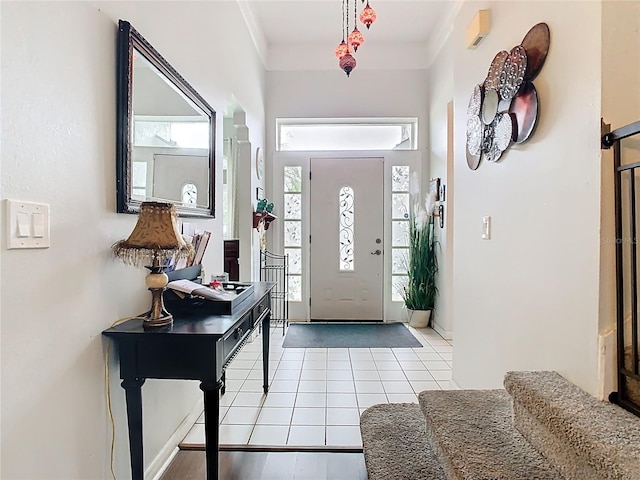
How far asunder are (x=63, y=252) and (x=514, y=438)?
5.23 ft

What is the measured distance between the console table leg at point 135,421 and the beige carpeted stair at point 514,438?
883 mm

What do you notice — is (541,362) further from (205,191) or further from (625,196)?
(205,191)

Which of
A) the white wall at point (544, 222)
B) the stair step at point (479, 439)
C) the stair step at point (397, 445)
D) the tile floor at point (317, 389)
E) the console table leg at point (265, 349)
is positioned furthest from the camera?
the console table leg at point (265, 349)

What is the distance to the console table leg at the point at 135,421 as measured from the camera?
1415mm

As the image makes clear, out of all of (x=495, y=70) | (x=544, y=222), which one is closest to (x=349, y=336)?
(x=544, y=222)

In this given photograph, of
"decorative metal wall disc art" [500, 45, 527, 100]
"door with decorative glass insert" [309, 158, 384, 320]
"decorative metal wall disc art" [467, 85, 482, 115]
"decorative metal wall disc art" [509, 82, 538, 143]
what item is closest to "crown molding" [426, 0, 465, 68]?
"door with decorative glass insert" [309, 158, 384, 320]

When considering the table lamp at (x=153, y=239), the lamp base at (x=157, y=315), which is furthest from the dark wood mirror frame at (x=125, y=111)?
the lamp base at (x=157, y=315)

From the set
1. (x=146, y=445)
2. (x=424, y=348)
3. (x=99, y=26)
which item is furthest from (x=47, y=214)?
(x=424, y=348)

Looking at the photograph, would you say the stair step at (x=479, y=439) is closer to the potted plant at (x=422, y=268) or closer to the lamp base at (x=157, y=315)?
the lamp base at (x=157, y=315)

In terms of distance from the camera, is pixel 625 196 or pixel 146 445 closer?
pixel 625 196

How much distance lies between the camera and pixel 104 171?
4.45 ft

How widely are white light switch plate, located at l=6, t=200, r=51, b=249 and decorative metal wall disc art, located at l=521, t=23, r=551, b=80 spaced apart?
1844 mm

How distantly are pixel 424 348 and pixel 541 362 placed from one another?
2.18 m

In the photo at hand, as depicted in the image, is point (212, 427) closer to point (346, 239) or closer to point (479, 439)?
point (479, 439)
